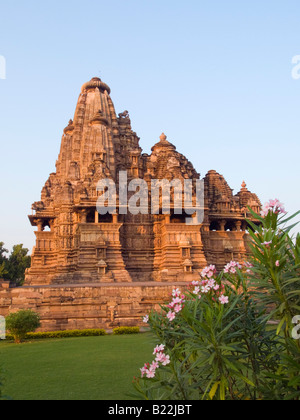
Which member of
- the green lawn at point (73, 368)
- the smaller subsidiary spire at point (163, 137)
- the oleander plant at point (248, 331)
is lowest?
the green lawn at point (73, 368)

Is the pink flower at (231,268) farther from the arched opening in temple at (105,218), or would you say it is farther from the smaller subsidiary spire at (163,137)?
the smaller subsidiary spire at (163,137)

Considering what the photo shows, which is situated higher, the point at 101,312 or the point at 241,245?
the point at 241,245

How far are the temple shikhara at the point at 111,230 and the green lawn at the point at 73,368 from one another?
6381 millimetres

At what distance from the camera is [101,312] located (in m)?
19.8

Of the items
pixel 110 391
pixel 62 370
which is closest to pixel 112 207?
pixel 62 370

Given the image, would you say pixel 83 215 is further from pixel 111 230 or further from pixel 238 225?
pixel 238 225

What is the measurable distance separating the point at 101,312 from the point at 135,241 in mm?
15077

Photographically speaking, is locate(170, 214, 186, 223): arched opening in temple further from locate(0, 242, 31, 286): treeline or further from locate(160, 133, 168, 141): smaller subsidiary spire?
locate(0, 242, 31, 286): treeline

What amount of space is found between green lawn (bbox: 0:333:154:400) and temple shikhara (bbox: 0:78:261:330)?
A: 6.38 m

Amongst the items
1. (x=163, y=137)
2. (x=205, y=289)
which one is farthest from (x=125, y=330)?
(x=163, y=137)

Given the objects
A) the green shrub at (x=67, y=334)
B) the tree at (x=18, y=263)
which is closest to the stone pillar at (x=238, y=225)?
the green shrub at (x=67, y=334)

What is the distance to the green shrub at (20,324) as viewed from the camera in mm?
15109

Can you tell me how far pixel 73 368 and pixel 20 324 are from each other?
6.73 m
